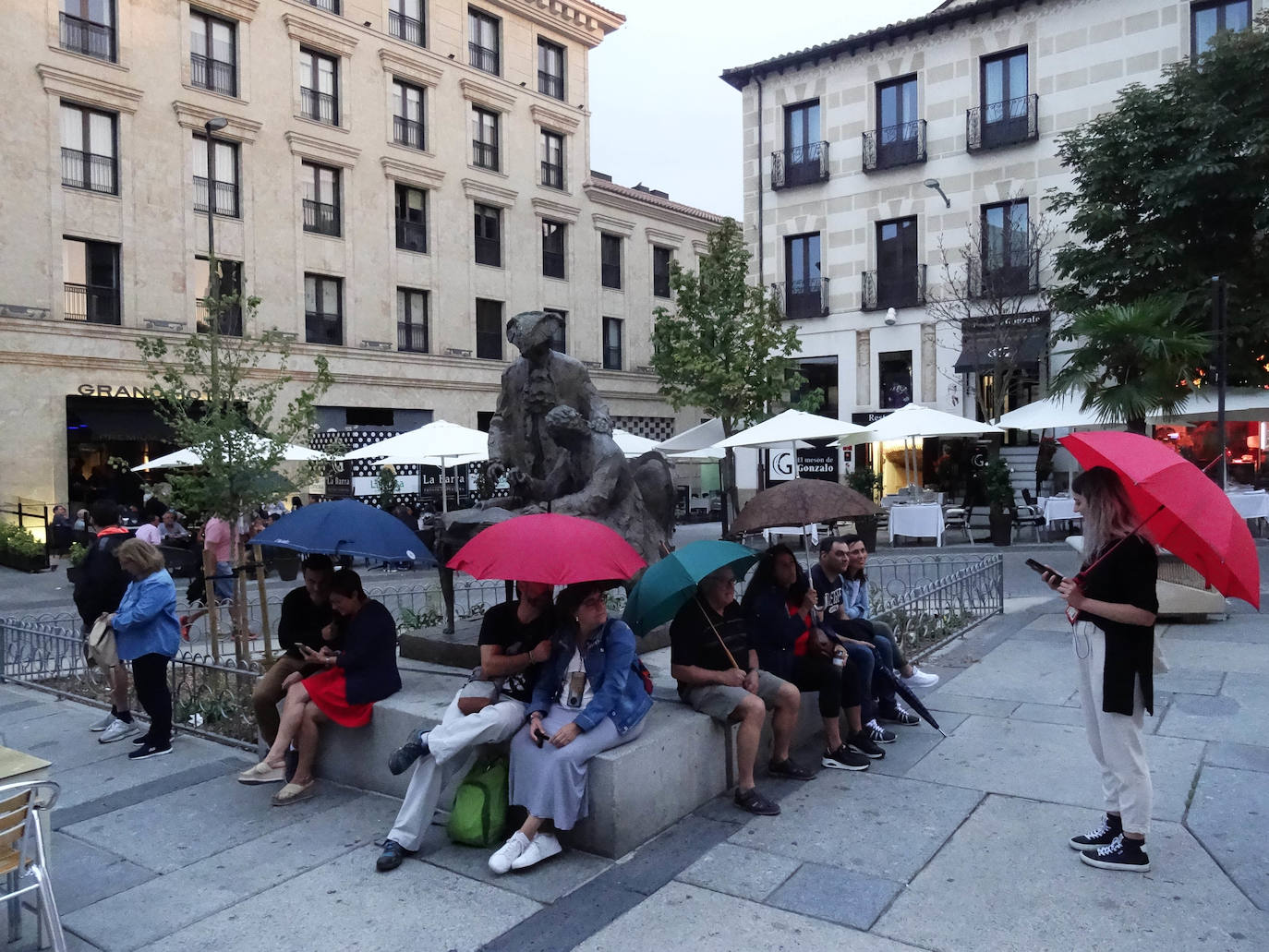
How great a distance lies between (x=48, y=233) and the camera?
896 inches

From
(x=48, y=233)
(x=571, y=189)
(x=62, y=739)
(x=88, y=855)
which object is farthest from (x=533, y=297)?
(x=88, y=855)

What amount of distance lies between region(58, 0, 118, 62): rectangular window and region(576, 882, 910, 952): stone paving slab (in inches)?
1038

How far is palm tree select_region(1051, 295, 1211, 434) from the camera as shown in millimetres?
14188

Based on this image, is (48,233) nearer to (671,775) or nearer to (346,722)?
(346,722)

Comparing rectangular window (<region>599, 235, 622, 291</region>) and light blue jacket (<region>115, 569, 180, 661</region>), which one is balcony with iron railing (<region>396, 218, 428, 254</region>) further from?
light blue jacket (<region>115, 569, 180, 661</region>)

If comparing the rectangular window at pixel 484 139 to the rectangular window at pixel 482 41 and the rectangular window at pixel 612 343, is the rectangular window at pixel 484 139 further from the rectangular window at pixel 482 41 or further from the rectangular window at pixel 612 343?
the rectangular window at pixel 612 343

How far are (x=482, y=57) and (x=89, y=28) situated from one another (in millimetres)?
12226

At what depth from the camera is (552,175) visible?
1342 inches

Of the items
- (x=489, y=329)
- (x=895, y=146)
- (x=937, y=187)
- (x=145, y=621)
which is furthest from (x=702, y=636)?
(x=489, y=329)

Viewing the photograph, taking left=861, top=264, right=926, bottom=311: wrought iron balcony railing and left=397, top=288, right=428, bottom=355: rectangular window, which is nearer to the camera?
left=861, top=264, right=926, bottom=311: wrought iron balcony railing

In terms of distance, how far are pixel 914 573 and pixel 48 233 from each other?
69.4ft

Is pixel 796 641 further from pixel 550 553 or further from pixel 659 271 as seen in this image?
pixel 659 271

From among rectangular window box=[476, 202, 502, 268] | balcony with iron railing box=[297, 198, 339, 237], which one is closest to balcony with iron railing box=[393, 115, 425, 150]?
rectangular window box=[476, 202, 502, 268]

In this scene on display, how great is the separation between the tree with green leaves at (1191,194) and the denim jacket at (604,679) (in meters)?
15.4
